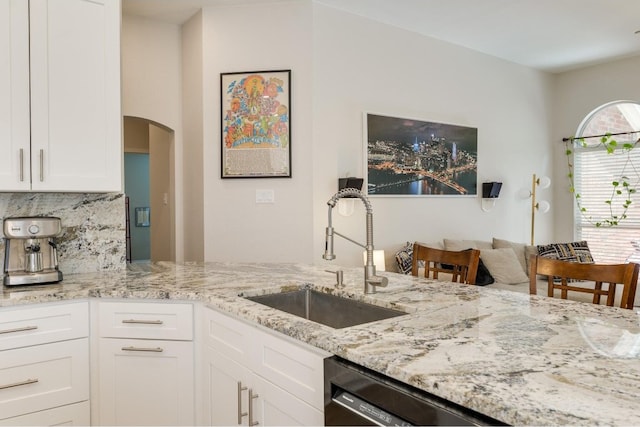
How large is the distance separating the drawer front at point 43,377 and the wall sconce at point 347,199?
8.20 ft

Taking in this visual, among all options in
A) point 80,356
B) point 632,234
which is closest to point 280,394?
point 80,356

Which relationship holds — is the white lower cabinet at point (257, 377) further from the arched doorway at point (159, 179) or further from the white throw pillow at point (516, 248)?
the white throw pillow at point (516, 248)

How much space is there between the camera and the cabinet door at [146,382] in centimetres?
192

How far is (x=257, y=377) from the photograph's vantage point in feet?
4.87

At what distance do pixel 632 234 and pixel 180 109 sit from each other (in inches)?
215

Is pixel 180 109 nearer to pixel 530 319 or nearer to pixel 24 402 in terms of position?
pixel 24 402

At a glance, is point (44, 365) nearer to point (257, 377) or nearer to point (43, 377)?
point (43, 377)

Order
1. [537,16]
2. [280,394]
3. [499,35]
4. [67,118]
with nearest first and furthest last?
[280,394], [67,118], [537,16], [499,35]

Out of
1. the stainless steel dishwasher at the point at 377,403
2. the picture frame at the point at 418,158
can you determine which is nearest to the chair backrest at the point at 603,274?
the stainless steel dishwasher at the point at 377,403

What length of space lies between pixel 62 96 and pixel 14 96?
20cm

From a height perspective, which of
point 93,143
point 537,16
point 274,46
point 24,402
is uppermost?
point 537,16

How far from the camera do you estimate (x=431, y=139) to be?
4762 mm

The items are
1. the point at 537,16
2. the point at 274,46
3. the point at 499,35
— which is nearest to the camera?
the point at 274,46

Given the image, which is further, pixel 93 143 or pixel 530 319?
pixel 93 143
